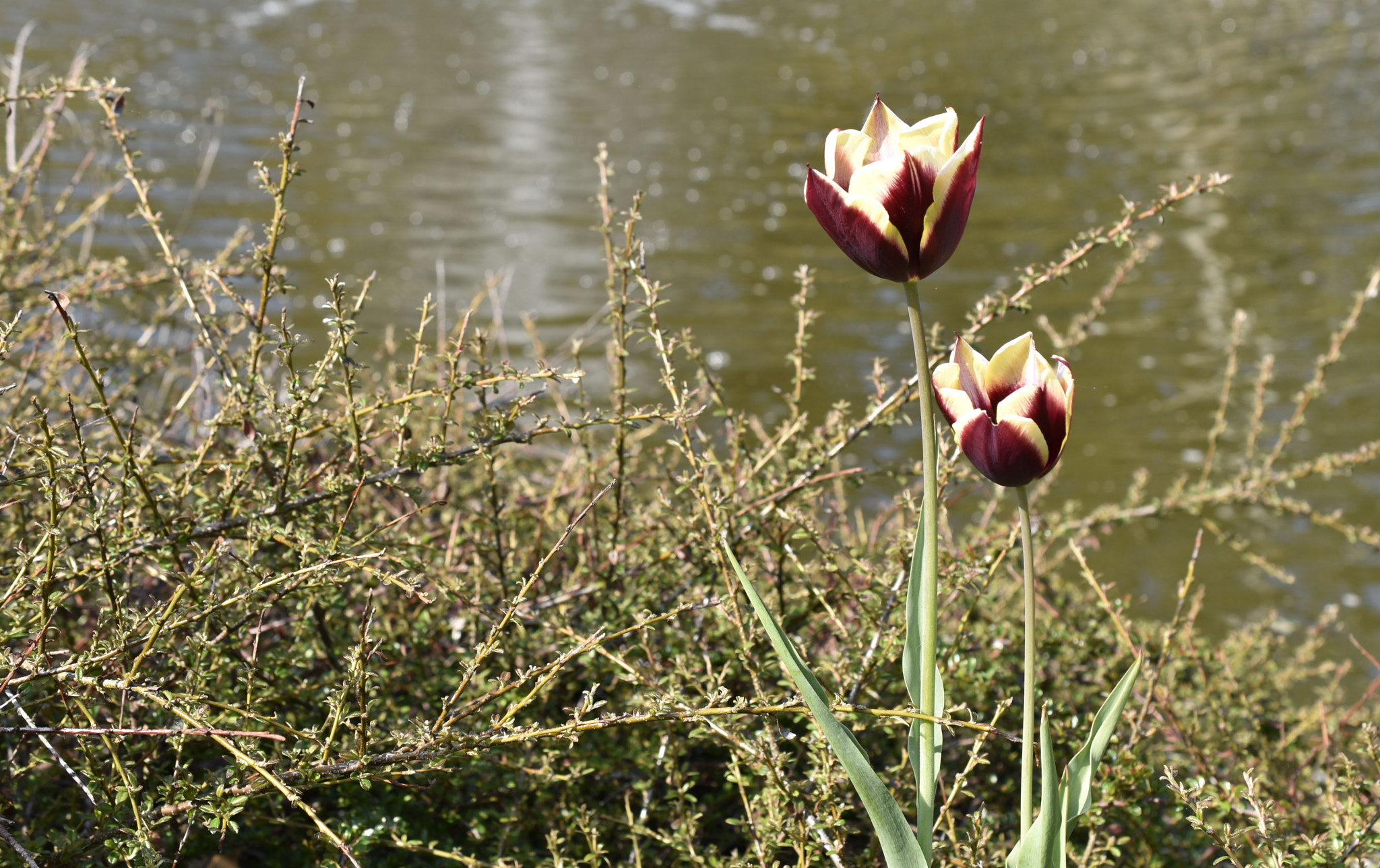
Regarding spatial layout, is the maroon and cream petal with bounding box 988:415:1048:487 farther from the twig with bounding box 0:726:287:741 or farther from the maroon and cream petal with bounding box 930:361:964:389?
the twig with bounding box 0:726:287:741

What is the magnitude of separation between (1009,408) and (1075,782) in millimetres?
467

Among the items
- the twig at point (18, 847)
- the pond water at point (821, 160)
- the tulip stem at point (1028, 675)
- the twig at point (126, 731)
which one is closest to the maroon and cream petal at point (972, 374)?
the tulip stem at point (1028, 675)

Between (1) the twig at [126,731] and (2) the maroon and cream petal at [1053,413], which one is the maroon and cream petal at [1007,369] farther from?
(1) the twig at [126,731]

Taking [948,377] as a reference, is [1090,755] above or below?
A: below

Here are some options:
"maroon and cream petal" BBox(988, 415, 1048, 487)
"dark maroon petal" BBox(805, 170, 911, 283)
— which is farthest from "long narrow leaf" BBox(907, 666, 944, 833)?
"dark maroon petal" BBox(805, 170, 911, 283)

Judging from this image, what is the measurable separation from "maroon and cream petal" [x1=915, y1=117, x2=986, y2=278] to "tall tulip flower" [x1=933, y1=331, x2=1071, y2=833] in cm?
10

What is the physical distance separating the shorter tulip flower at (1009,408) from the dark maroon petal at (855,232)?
110 mm

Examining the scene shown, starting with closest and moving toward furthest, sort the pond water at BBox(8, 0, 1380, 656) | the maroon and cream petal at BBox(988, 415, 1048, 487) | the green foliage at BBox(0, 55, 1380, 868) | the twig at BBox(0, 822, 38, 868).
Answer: the maroon and cream petal at BBox(988, 415, 1048, 487) → the twig at BBox(0, 822, 38, 868) → the green foliage at BBox(0, 55, 1380, 868) → the pond water at BBox(8, 0, 1380, 656)

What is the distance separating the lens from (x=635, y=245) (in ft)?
5.74

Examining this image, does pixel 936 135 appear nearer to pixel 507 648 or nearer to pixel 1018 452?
pixel 1018 452

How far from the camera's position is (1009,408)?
1184mm

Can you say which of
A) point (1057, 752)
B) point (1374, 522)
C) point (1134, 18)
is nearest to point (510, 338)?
point (1374, 522)

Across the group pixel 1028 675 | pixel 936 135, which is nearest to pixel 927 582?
pixel 1028 675

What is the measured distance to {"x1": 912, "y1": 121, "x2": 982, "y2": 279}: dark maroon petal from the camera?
1.20m
